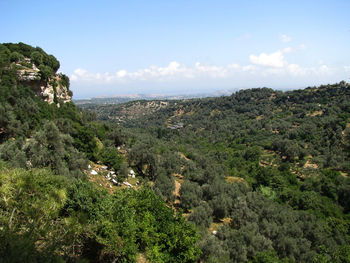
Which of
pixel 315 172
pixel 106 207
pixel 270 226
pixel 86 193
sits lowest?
pixel 315 172

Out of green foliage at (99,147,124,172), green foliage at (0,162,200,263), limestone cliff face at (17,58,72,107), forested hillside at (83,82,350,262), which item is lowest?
forested hillside at (83,82,350,262)

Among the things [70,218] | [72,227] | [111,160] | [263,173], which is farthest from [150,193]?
[263,173]

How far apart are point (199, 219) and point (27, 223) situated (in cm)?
1415

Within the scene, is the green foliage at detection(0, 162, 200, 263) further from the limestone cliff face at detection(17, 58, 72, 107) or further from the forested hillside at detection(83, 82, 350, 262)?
the limestone cliff face at detection(17, 58, 72, 107)

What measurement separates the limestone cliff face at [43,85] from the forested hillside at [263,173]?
16.5 metres

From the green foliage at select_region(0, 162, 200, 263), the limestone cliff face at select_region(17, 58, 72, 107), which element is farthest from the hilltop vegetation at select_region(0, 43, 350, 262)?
the limestone cliff face at select_region(17, 58, 72, 107)

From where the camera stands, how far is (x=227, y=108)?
98.6m

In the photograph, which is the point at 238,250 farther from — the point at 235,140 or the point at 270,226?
the point at 235,140

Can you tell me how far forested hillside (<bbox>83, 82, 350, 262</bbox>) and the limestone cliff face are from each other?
16.5 m

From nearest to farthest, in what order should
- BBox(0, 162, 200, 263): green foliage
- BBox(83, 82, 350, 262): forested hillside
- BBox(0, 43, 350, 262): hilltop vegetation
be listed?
BBox(0, 162, 200, 263): green foliage → BBox(0, 43, 350, 262): hilltop vegetation → BBox(83, 82, 350, 262): forested hillside

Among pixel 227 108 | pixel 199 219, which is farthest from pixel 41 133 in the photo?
pixel 227 108

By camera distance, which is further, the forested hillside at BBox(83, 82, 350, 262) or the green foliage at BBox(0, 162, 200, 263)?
the forested hillside at BBox(83, 82, 350, 262)

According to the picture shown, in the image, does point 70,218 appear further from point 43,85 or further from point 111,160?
point 43,85

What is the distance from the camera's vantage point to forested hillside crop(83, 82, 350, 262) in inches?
650
